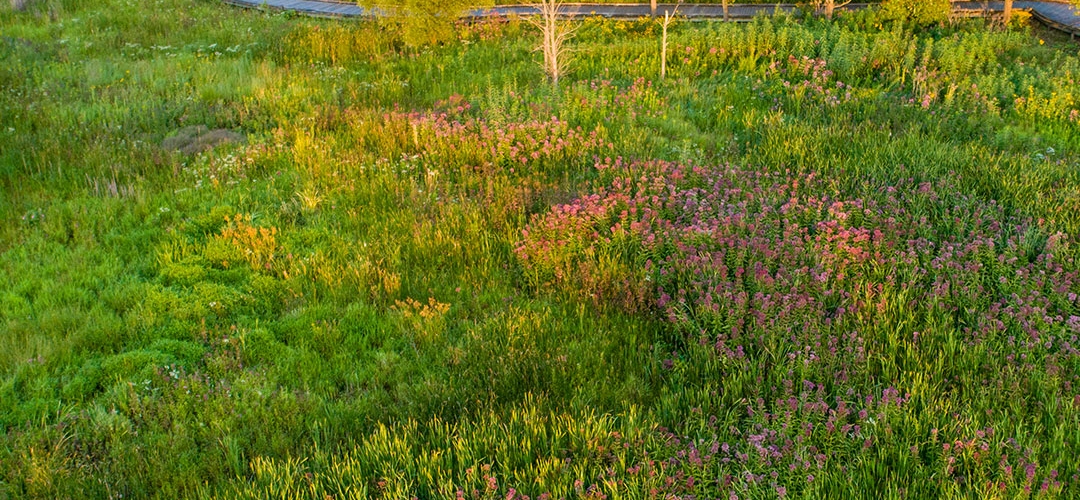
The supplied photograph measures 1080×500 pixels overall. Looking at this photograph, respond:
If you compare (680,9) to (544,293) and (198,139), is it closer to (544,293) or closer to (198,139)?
(198,139)

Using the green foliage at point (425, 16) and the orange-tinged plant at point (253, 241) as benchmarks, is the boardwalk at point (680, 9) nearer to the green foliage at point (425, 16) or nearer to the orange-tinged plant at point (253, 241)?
the green foliage at point (425, 16)

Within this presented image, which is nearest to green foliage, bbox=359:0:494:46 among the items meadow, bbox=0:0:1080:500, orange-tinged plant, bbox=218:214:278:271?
meadow, bbox=0:0:1080:500

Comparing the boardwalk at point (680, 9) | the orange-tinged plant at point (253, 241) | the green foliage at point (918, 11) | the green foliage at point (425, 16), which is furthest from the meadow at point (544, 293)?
the boardwalk at point (680, 9)

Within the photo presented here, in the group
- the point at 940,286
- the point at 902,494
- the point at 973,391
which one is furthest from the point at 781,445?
the point at 940,286

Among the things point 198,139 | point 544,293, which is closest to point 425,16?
point 198,139

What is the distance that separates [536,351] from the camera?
5.12 metres

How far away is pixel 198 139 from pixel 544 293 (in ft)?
18.3

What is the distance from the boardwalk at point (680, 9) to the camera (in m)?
17.3

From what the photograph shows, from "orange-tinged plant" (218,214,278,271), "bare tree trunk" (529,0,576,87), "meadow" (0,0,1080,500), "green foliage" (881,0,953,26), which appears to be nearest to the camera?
"meadow" (0,0,1080,500)

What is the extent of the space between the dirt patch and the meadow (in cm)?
7

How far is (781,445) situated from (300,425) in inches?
107

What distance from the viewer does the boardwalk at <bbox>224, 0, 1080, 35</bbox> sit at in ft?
56.8

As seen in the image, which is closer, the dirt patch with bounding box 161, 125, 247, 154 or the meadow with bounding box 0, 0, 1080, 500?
the meadow with bounding box 0, 0, 1080, 500

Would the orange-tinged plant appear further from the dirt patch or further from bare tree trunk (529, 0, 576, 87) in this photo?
bare tree trunk (529, 0, 576, 87)
